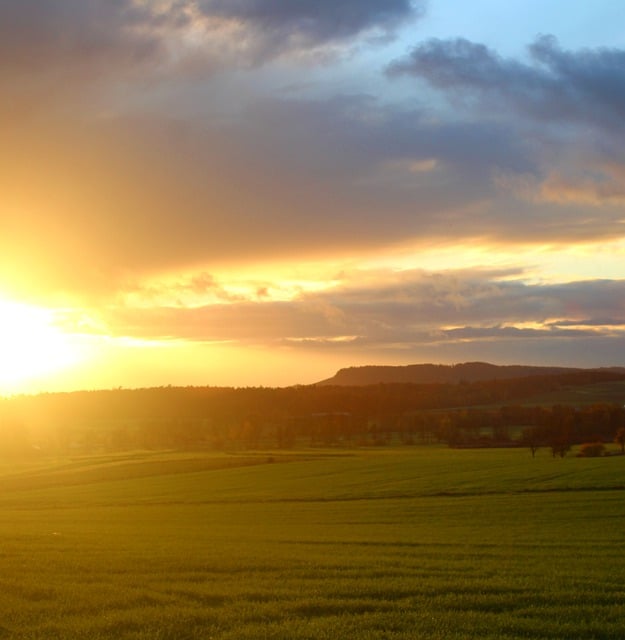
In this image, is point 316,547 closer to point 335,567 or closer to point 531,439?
point 335,567

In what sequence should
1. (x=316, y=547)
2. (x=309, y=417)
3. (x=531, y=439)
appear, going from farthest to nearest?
(x=309, y=417) < (x=531, y=439) < (x=316, y=547)

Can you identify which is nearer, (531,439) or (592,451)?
(592,451)

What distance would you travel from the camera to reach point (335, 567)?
16.2m

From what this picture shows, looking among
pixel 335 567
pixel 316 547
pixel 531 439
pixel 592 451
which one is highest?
pixel 335 567

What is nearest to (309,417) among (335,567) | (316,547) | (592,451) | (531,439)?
(531,439)

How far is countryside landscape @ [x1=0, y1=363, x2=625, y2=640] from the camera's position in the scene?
10.9 metres

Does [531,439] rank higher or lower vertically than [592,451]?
lower

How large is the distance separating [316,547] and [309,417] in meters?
124

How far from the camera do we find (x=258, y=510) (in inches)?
1580

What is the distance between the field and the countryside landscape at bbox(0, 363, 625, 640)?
0.06 metres

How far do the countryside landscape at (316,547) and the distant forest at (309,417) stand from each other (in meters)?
18.5

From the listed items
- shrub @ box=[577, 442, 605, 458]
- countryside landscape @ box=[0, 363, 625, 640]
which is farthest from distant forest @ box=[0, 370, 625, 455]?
countryside landscape @ box=[0, 363, 625, 640]

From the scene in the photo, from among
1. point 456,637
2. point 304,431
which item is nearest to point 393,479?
point 456,637

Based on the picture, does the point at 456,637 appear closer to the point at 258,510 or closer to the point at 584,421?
the point at 258,510
